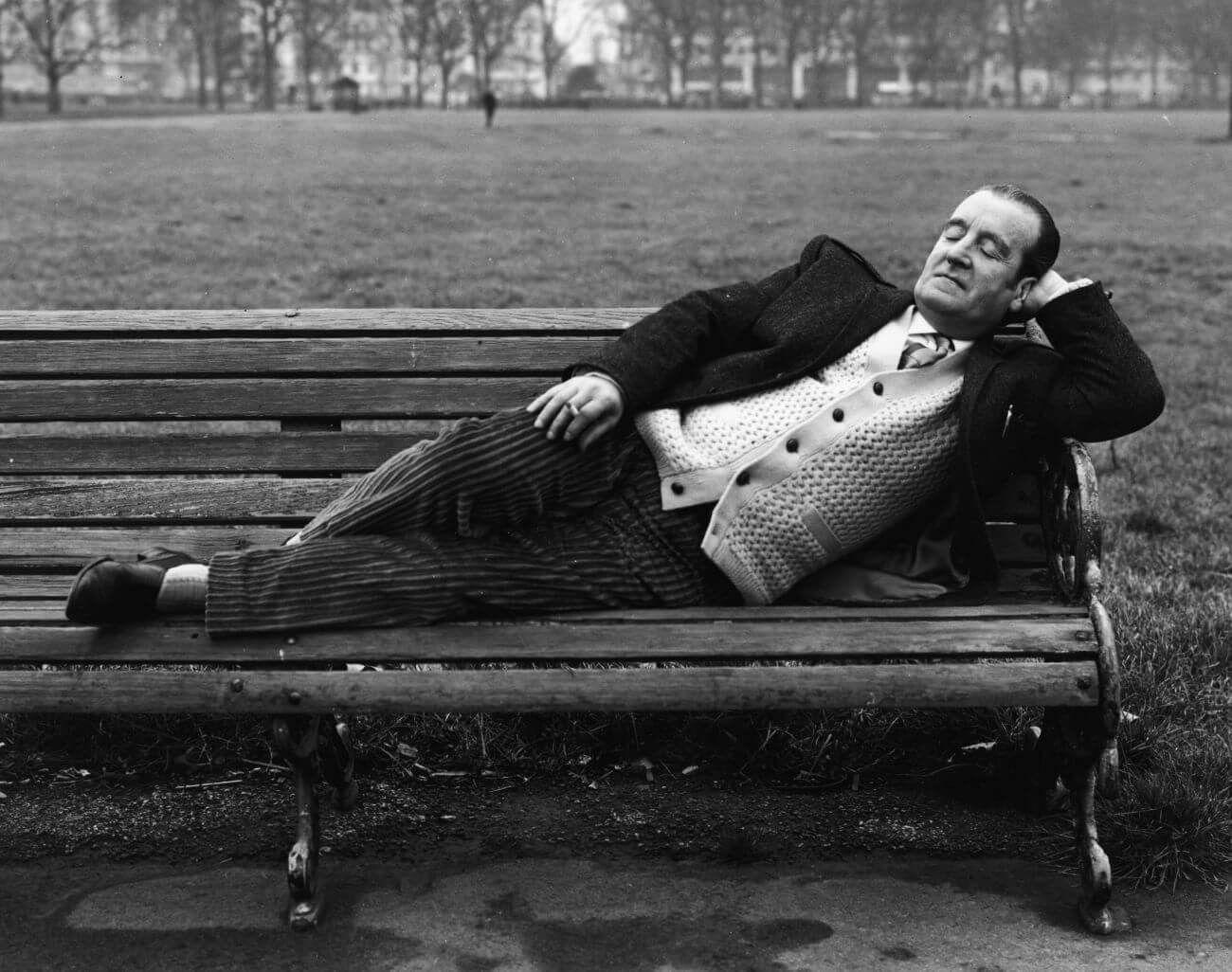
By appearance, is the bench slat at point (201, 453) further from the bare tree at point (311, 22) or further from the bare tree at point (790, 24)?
the bare tree at point (790, 24)

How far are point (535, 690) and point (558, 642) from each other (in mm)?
128

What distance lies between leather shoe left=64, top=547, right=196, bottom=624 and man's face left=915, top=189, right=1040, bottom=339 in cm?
158

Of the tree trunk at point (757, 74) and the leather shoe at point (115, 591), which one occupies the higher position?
the tree trunk at point (757, 74)

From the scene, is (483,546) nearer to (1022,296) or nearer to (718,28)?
(1022,296)

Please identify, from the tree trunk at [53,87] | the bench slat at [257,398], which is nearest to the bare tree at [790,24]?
the tree trunk at [53,87]

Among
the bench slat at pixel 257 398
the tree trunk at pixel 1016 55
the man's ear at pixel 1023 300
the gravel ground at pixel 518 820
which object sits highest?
the tree trunk at pixel 1016 55

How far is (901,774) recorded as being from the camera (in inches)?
135

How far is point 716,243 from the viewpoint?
1205 cm

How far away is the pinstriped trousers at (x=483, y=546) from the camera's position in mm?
2783

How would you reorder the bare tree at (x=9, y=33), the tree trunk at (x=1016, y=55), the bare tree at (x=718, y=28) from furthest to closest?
the tree trunk at (x=1016, y=55)
the bare tree at (x=718, y=28)
the bare tree at (x=9, y=33)

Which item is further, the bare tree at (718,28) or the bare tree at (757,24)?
the bare tree at (757,24)

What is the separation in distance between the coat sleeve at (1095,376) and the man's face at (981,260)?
102mm

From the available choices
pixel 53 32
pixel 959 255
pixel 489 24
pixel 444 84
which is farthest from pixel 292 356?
pixel 489 24

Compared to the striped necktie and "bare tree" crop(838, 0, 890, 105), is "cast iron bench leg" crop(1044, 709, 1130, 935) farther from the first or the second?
"bare tree" crop(838, 0, 890, 105)
